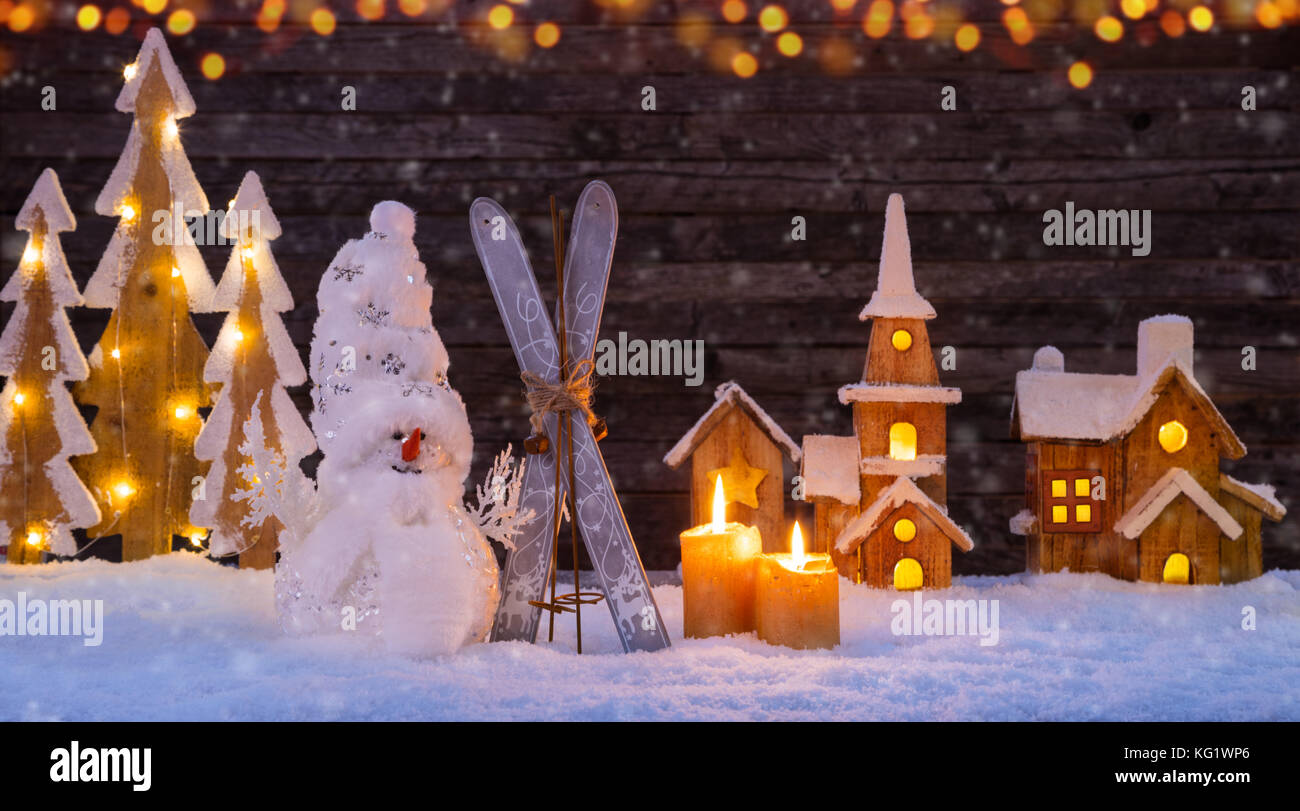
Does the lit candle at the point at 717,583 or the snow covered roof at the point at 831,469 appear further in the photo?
the snow covered roof at the point at 831,469

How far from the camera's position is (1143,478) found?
9.28ft

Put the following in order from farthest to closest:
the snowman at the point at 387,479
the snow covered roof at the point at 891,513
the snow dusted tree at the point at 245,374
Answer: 1. the snow dusted tree at the point at 245,374
2. the snow covered roof at the point at 891,513
3. the snowman at the point at 387,479

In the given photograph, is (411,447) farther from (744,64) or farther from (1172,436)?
(1172,436)

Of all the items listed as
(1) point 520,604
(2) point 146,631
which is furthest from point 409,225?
(2) point 146,631

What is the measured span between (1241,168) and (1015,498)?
5.27 ft

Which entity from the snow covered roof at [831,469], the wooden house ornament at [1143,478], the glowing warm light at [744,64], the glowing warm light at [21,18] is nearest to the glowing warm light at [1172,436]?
the wooden house ornament at [1143,478]

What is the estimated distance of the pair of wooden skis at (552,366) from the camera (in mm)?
2346

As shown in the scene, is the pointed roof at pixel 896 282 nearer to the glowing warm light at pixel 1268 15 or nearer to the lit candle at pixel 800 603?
the lit candle at pixel 800 603

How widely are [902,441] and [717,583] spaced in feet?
2.95

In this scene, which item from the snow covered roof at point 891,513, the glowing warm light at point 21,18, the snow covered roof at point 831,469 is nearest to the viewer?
the snow covered roof at point 891,513

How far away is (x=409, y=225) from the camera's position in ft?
7.84

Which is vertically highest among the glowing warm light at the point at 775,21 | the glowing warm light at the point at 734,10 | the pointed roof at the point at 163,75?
the glowing warm light at the point at 734,10

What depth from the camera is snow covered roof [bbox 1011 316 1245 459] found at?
280 cm

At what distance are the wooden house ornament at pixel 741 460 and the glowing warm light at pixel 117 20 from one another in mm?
2842
